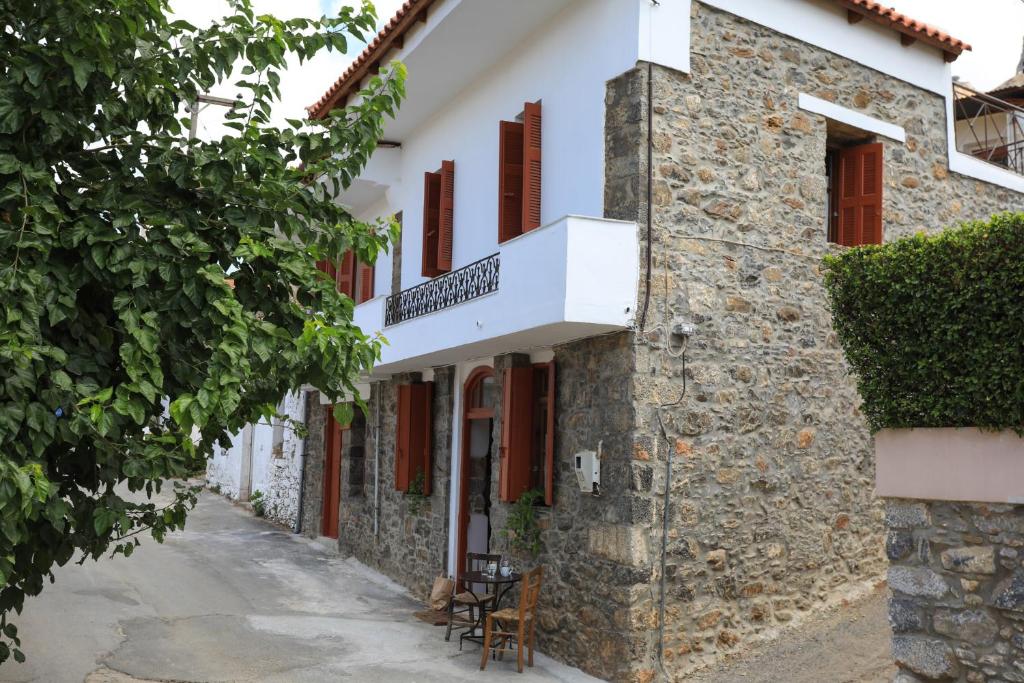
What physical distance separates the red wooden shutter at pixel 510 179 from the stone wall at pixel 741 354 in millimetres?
1607

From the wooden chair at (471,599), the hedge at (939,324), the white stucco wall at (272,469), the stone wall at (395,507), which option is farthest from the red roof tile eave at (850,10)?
the white stucco wall at (272,469)

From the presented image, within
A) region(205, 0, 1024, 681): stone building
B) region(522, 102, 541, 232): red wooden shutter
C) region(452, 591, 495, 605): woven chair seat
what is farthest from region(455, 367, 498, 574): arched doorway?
region(522, 102, 541, 232): red wooden shutter

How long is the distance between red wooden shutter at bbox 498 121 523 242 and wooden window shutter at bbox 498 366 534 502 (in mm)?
1537

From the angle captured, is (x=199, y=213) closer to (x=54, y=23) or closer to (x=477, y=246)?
(x=54, y=23)

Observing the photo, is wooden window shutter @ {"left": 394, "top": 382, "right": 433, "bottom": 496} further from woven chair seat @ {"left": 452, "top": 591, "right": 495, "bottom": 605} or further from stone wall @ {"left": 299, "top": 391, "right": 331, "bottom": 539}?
stone wall @ {"left": 299, "top": 391, "right": 331, "bottom": 539}

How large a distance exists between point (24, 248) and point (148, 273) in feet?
1.84

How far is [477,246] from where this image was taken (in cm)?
1106

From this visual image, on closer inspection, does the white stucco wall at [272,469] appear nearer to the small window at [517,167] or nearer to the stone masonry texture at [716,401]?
→ the small window at [517,167]

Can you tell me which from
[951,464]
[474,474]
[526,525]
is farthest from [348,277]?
[951,464]

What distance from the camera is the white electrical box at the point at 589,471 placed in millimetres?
8406

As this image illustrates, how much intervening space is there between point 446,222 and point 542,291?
3.75 meters

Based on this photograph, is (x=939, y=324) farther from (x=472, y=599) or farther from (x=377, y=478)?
(x=377, y=478)

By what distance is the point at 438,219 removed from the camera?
39.6 ft

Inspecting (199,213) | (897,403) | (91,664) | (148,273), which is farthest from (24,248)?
(91,664)
